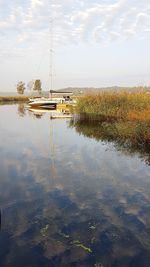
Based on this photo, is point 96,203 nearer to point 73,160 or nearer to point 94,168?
point 94,168

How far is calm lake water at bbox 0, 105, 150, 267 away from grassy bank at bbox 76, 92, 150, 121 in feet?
45.1

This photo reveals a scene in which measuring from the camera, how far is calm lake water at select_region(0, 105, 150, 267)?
6.90m

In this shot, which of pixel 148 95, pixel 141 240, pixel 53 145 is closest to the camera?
pixel 141 240

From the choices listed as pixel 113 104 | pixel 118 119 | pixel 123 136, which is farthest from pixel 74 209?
pixel 113 104

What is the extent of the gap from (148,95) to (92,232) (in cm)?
2421

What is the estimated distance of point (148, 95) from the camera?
1194 inches

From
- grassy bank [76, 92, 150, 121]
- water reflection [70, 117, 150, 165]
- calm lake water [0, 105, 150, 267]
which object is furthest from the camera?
Answer: grassy bank [76, 92, 150, 121]

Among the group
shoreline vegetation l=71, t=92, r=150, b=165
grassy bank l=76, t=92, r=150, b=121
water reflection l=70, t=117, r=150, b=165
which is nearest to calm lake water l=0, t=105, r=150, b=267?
water reflection l=70, t=117, r=150, b=165

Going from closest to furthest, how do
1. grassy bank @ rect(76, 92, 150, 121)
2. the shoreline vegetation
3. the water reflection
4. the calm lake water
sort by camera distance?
1. the calm lake water
2. the water reflection
3. the shoreline vegetation
4. grassy bank @ rect(76, 92, 150, 121)

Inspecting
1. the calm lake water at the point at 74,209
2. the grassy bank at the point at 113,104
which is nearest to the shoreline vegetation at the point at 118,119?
the grassy bank at the point at 113,104

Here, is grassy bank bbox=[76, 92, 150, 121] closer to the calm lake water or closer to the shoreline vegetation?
the shoreline vegetation

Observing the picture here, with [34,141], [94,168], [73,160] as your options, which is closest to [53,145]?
[34,141]

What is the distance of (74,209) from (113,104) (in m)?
24.4

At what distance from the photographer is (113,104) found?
108 feet
